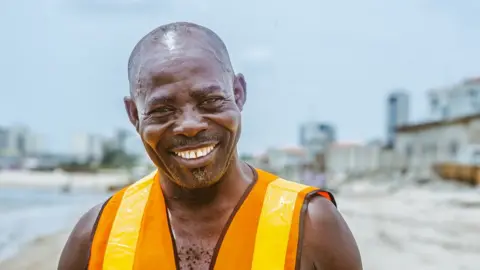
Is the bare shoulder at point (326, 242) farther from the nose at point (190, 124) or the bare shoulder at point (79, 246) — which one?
the bare shoulder at point (79, 246)

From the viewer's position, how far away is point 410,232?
72.3ft

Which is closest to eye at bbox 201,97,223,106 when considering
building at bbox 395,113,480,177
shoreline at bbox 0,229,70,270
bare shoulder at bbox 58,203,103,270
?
bare shoulder at bbox 58,203,103,270

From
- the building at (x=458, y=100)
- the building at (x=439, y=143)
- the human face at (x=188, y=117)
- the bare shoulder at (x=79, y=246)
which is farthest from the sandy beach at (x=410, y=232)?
the human face at (x=188, y=117)

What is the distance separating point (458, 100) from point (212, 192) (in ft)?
153

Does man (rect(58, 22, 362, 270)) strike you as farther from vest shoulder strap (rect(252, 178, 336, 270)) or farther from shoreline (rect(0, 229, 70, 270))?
shoreline (rect(0, 229, 70, 270))

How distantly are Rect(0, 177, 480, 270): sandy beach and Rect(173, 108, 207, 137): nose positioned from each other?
12.5 metres

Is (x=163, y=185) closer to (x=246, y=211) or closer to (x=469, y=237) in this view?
(x=246, y=211)

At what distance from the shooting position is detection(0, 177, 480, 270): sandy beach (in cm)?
1606

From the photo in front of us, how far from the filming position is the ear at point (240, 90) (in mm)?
2658

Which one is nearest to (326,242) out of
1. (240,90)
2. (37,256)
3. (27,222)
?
(240,90)

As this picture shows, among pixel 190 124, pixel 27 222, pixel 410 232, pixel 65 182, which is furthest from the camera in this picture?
pixel 65 182

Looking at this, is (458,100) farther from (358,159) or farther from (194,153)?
(194,153)

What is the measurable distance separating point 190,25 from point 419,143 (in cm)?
4418

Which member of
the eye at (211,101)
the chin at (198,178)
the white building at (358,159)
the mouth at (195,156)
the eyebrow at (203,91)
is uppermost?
the eyebrow at (203,91)
